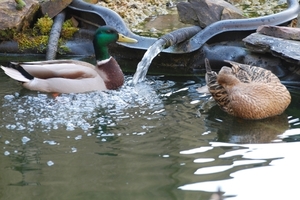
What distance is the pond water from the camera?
4136 millimetres

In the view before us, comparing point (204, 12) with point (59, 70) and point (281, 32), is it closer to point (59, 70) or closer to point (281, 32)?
point (281, 32)

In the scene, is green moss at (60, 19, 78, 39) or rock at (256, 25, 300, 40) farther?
green moss at (60, 19, 78, 39)

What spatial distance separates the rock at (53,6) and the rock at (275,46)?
276cm

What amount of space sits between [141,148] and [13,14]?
13.4ft

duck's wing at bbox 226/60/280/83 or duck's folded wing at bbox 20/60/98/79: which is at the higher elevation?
duck's wing at bbox 226/60/280/83

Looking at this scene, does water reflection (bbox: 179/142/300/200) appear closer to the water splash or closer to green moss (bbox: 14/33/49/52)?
the water splash

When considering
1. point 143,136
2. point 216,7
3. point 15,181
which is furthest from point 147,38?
point 15,181

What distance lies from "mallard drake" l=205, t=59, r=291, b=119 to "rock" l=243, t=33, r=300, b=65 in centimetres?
74

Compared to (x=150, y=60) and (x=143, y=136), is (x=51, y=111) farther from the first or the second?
(x=150, y=60)

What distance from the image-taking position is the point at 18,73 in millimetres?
6820

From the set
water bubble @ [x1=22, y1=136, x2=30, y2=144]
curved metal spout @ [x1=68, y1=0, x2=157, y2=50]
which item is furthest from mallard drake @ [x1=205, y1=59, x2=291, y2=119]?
water bubble @ [x1=22, y1=136, x2=30, y2=144]

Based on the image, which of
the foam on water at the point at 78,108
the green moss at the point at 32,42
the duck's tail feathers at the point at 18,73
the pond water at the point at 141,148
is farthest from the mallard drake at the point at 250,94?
the green moss at the point at 32,42

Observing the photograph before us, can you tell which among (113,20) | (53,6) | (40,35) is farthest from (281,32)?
(40,35)

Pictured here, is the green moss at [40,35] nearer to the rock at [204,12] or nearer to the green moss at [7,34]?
the green moss at [7,34]
